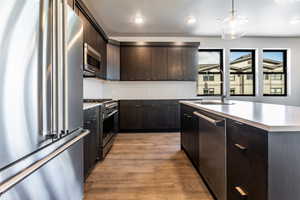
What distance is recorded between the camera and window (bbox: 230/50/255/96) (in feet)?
20.5

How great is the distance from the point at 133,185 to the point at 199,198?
76 cm

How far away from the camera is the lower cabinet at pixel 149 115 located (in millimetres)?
5461

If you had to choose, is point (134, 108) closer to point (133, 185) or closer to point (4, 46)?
point (133, 185)

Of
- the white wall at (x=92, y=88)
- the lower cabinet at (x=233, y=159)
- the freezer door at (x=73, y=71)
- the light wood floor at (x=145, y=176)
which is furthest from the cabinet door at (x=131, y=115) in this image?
the freezer door at (x=73, y=71)

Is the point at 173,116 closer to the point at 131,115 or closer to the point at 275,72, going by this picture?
the point at 131,115

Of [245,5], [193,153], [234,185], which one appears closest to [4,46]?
[234,185]

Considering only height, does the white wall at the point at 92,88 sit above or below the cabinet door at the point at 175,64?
below

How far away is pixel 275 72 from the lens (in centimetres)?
632

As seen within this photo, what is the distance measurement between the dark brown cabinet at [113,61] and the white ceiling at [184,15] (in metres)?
0.49

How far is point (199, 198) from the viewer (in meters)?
2.08

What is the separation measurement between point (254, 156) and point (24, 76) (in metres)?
1.32

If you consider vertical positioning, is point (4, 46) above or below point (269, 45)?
below

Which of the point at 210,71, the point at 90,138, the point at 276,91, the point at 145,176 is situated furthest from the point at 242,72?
the point at 90,138

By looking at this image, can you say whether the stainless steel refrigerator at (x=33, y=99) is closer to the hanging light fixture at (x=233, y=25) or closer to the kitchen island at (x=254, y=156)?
the kitchen island at (x=254, y=156)
